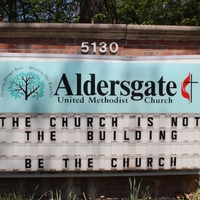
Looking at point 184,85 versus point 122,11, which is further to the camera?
point 122,11

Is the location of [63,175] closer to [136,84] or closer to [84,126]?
[84,126]

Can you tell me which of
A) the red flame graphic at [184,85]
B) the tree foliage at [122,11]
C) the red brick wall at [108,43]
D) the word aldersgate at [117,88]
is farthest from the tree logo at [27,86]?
the tree foliage at [122,11]

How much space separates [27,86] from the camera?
12.6 feet

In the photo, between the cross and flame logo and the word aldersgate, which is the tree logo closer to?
the word aldersgate

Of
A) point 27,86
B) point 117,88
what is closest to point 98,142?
point 117,88

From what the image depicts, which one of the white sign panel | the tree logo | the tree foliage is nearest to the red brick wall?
the tree logo

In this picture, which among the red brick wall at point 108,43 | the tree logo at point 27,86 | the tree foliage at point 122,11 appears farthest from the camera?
the tree foliage at point 122,11

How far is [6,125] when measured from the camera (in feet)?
12.6

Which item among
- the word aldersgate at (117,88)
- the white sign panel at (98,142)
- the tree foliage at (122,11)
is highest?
the tree foliage at (122,11)

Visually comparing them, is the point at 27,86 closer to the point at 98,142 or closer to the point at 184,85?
the point at 98,142

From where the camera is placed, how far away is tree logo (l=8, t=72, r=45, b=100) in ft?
12.5

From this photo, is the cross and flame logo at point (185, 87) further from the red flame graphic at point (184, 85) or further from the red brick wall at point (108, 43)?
the red brick wall at point (108, 43)

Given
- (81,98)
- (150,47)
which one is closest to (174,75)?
(150,47)

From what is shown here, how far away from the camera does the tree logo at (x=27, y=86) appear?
12.5ft
